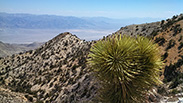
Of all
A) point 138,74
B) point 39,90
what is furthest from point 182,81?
point 39,90

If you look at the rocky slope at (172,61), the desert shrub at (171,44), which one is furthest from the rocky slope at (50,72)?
the desert shrub at (171,44)

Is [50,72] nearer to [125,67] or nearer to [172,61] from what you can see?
[172,61]

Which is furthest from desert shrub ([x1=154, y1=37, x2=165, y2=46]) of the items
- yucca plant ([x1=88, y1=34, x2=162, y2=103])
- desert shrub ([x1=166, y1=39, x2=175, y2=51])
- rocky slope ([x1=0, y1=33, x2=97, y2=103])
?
yucca plant ([x1=88, y1=34, x2=162, y2=103])

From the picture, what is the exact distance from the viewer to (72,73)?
21438 mm

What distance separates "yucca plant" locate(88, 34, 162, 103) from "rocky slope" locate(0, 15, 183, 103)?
115 cm

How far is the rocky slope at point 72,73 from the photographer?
12.4 meters

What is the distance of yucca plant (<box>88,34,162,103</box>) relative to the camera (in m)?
5.81

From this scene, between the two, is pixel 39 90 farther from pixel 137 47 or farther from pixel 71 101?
pixel 137 47

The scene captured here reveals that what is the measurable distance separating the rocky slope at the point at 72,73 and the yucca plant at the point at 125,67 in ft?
3.77

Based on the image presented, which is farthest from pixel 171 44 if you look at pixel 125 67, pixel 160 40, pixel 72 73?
pixel 125 67

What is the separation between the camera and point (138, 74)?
243 inches

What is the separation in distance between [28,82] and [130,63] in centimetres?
2379

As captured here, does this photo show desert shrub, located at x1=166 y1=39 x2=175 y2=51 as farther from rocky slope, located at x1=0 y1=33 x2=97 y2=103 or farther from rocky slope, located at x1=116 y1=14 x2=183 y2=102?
rocky slope, located at x1=0 y1=33 x2=97 y2=103

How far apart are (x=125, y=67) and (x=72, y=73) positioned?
16.2 meters
